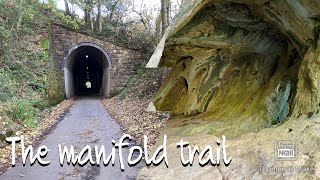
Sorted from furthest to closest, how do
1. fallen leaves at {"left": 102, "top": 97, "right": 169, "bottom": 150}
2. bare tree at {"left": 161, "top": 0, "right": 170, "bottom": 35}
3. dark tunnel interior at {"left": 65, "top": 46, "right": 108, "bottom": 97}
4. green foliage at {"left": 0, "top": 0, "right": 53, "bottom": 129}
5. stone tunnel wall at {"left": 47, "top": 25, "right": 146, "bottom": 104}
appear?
dark tunnel interior at {"left": 65, "top": 46, "right": 108, "bottom": 97} < stone tunnel wall at {"left": 47, "top": 25, "right": 146, "bottom": 104} < bare tree at {"left": 161, "top": 0, "right": 170, "bottom": 35} < green foliage at {"left": 0, "top": 0, "right": 53, "bottom": 129} < fallen leaves at {"left": 102, "top": 97, "right": 169, "bottom": 150}

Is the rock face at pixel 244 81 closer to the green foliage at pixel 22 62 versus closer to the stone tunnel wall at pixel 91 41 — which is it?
the green foliage at pixel 22 62

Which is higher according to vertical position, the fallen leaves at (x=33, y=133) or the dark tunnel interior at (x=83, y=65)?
the dark tunnel interior at (x=83, y=65)

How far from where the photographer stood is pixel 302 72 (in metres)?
5.03

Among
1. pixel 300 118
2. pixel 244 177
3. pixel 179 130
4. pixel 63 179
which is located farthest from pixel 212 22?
pixel 63 179

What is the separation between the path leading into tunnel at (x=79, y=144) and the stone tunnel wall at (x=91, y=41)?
25.5ft

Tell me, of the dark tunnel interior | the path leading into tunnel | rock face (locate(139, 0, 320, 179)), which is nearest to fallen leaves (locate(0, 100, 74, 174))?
the path leading into tunnel

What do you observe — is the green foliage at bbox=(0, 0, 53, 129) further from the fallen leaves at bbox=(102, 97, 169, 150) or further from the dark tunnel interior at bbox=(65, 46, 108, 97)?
the dark tunnel interior at bbox=(65, 46, 108, 97)

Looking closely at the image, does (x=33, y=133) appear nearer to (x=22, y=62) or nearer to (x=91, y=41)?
(x=22, y=62)

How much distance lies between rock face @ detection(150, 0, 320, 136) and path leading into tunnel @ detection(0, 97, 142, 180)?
169cm

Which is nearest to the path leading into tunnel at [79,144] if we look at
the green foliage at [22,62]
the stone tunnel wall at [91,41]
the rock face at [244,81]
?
the rock face at [244,81]

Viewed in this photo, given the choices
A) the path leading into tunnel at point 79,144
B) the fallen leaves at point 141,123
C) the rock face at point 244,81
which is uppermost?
the rock face at point 244,81

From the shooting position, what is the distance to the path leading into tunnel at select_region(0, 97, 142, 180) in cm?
620

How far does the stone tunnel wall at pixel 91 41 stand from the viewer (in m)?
21.3

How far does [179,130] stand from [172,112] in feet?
5.74
